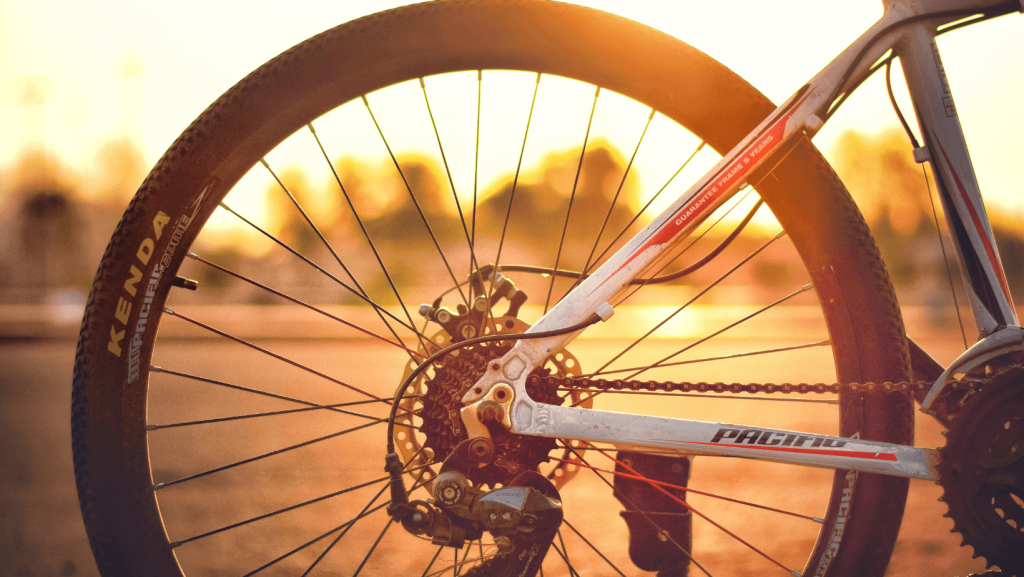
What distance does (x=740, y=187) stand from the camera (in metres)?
1.27

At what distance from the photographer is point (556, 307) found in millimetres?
1247

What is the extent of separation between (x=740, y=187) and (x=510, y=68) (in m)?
0.53

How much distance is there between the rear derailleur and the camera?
122 centimetres

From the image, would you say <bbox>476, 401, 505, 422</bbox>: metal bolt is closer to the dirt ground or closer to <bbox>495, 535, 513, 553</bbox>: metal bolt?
<bbox>495, 535, 513, 553</bbox>: metal bolt

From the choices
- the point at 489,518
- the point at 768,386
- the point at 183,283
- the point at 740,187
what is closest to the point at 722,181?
the point at 740,187

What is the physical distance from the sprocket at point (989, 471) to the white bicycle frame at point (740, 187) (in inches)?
2.2

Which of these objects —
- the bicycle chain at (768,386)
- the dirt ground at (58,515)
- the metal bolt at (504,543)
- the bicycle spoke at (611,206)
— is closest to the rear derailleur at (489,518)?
the metal bolt at (504,543)

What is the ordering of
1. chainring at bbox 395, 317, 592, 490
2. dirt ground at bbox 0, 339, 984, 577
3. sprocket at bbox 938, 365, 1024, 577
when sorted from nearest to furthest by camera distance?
sprocket at bbox 938, 365, 1024, 577, chainring at bbox 395, 317, 592, 490, dirt ground at bbox 0, 339, 984, 577

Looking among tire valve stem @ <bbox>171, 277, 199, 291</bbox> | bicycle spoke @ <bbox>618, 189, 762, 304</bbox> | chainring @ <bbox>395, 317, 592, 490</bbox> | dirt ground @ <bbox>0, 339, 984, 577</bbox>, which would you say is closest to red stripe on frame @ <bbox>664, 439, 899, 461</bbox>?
chainring @ <bbox>395, 317, 592, 490</bbox>

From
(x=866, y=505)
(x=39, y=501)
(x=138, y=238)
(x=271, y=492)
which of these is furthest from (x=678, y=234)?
(x=39, y=501)

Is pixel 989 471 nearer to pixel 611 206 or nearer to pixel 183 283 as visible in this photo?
pixel 611 206

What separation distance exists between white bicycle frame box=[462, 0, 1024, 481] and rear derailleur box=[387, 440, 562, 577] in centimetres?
A: 12

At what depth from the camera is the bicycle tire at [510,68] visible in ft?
4.09

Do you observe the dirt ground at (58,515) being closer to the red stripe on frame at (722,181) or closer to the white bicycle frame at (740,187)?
the white bicycle frame at (740,187)
